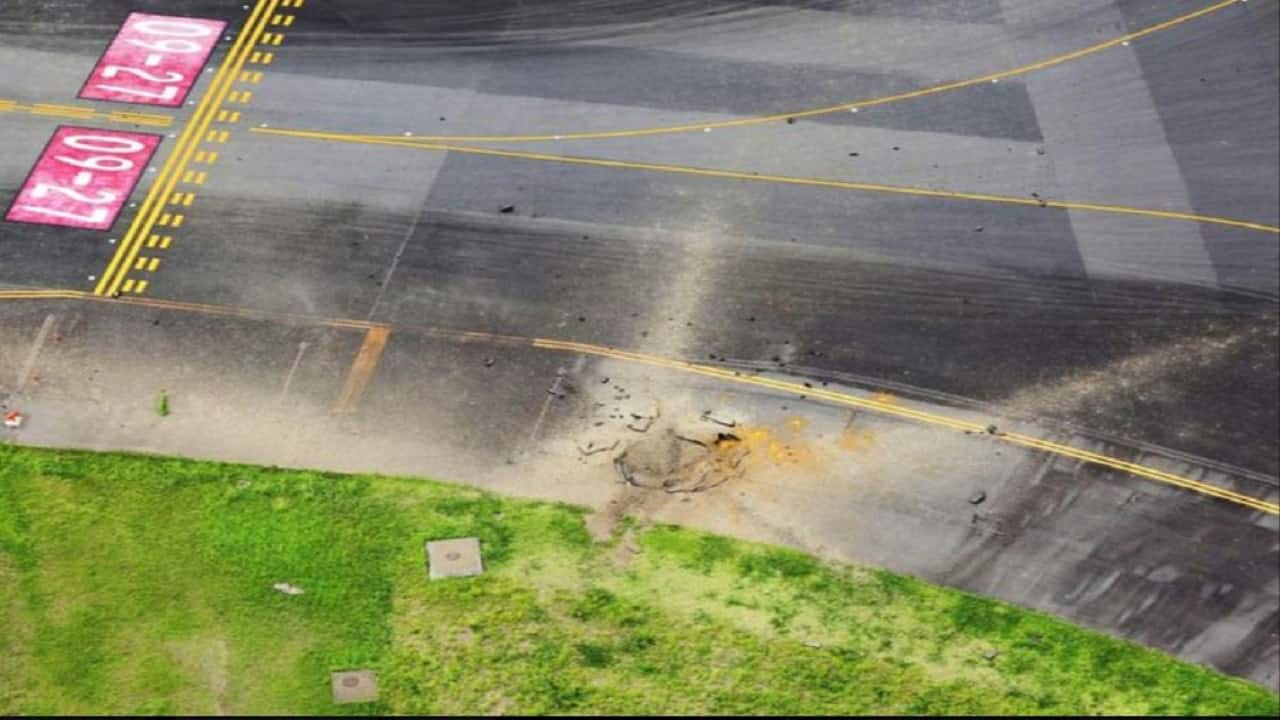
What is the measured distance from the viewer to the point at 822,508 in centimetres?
4531

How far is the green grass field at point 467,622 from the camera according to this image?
4122 cm

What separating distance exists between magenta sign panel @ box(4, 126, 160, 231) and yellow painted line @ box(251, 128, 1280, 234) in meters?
3.84

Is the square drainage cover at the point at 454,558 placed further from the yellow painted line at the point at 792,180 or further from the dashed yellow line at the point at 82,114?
the dashed yellow line at the point at 82,114

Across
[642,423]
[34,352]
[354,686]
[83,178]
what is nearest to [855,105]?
[642,423]

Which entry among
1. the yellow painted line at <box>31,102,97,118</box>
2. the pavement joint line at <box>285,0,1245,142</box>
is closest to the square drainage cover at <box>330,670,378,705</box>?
the pavement joint line at <box>285,0,1245,142</box>

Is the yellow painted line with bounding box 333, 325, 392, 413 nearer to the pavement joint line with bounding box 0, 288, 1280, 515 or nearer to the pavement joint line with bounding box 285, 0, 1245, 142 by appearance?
the pavement joint line with bounding box 0, 288, 1280, 515

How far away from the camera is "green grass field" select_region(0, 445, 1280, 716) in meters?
41.2

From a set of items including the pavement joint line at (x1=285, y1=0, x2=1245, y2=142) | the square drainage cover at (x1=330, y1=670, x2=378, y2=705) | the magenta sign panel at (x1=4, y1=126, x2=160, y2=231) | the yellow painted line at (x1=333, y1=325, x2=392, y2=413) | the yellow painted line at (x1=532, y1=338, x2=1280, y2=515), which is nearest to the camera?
the square drainage cover at (x1=330, y1=670, x2=378, y2=705)

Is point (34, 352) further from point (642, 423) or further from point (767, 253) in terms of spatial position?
point (767, 253)

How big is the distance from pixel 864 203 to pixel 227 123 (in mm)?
19887

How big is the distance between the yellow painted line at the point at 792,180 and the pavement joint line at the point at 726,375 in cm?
746

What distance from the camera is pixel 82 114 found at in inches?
2184

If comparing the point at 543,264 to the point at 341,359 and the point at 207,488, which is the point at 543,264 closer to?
the point at 341,359

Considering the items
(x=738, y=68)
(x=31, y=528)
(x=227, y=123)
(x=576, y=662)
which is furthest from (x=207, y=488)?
(x=738, y=68)
